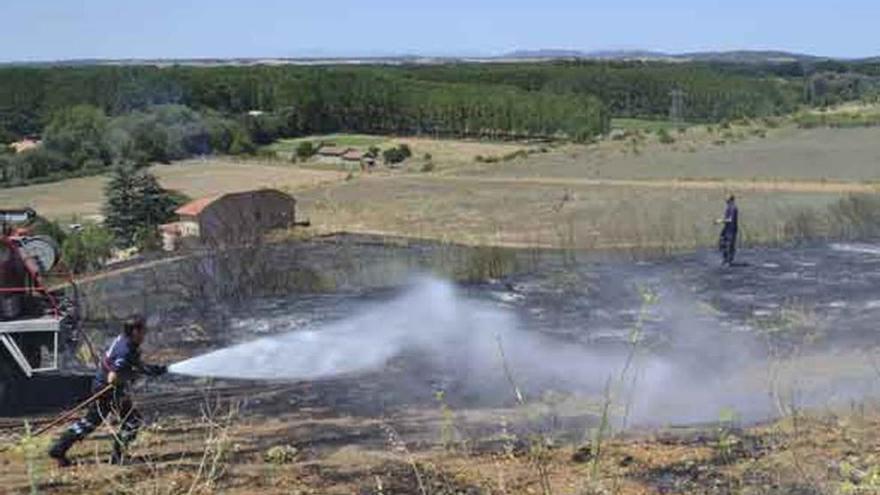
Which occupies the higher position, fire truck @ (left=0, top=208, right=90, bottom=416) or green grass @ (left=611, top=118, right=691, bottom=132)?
fire truck @ (left=0, top=208, right=90, bottom=416)

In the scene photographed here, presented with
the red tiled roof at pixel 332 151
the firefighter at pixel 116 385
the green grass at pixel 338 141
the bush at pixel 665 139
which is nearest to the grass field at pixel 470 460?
the firefighter at pixel 116 385

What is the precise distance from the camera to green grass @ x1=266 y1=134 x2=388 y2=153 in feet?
362

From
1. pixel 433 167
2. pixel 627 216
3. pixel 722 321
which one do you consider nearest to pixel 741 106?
pixel 433 167

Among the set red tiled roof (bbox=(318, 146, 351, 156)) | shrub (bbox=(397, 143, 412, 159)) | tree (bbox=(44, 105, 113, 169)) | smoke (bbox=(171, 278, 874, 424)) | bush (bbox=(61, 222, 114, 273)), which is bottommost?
red tiled roof (bbox=(318, 146, 351, 156))

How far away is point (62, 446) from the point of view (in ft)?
31.0

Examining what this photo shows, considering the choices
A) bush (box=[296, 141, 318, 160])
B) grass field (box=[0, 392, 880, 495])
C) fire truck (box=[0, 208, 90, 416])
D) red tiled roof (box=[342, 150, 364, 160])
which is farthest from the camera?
bush (box=[296, 141, 318, 160])

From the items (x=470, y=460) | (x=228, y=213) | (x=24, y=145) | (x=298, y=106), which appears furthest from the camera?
(x=298, y=106)

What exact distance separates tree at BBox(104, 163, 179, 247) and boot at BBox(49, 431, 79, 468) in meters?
42.0

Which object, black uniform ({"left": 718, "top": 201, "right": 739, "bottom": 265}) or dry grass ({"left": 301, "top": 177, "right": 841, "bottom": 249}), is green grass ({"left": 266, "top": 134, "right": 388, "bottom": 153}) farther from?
black uniform ({"left": 718, "top": 201, "right": 739, "bottom": 265})

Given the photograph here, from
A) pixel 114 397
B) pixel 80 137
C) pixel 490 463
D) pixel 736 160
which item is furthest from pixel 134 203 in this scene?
pixel 490 463

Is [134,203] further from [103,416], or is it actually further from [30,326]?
[103,416]

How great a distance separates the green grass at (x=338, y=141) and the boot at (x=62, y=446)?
97324 millimetres

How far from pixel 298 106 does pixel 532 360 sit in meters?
115

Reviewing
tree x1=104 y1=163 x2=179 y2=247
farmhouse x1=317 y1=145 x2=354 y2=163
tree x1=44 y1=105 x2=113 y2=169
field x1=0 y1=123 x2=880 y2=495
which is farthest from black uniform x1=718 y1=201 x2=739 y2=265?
tree x1=44 y1=105 x2=113 y2=169
